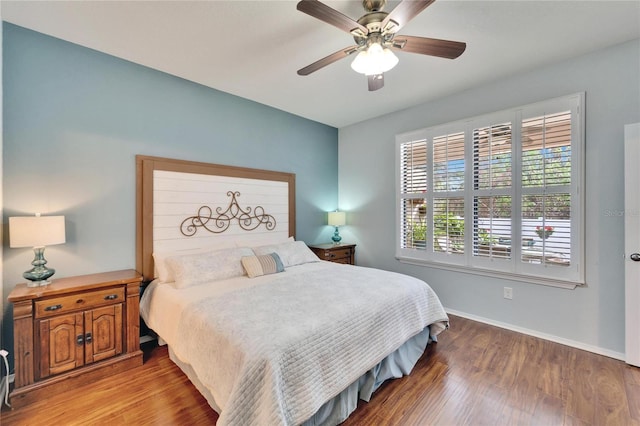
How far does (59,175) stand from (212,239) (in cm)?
144

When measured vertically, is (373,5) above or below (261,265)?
above

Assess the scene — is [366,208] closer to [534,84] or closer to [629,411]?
[534,84]

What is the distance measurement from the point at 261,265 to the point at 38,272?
5.60 feet

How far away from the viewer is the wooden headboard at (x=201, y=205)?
271 centimetres

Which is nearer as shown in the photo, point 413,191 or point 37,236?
point 37,236

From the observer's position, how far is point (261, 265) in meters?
2.80

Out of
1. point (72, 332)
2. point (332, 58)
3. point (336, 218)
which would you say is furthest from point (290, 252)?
point (332, 58)

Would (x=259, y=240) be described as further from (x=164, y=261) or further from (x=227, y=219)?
(x=164, y=261)

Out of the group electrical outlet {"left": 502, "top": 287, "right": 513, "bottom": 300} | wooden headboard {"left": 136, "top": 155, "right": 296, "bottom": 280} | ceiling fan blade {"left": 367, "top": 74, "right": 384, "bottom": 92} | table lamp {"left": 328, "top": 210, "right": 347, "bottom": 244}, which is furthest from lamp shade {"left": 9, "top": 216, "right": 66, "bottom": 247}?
electrical outlet {"left": 502, "top": 287, "right": 513, "bottom": 300}

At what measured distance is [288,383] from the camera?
1.37m

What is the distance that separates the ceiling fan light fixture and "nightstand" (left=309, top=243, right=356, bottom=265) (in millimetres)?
2580

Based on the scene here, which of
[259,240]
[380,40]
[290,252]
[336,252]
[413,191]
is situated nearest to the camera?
[380,40]

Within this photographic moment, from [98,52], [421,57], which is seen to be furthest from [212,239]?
[421,57]

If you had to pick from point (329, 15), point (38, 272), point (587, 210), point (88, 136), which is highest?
point (329, 15)
